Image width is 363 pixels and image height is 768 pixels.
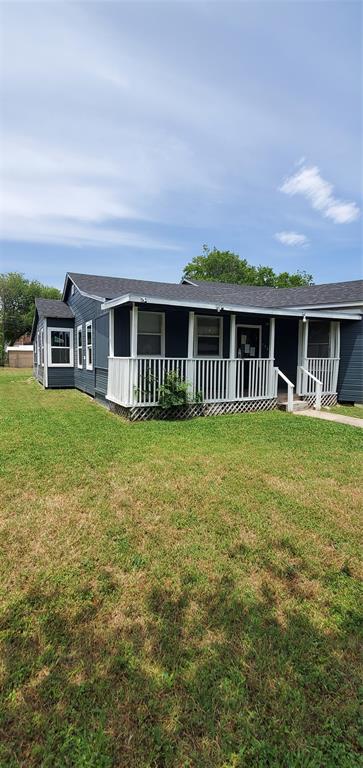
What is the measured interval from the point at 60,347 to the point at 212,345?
681 cm

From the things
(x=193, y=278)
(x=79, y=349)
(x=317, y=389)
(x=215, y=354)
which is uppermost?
(x=193, y=278)

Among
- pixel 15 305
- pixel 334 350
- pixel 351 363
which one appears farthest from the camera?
pixel 15 305

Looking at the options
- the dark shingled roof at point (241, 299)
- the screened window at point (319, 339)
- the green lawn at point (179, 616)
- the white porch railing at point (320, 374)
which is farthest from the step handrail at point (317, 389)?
the green lawn at point (179, 616)

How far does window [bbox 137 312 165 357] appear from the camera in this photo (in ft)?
32.8

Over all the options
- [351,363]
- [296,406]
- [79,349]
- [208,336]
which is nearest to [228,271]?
[79,349]

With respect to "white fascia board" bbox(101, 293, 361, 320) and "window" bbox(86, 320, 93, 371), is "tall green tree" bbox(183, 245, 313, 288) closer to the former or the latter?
"window" bbox(86, 320, 93, 371)

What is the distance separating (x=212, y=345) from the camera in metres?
11.1

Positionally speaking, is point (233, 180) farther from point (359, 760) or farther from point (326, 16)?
point (359, 760)

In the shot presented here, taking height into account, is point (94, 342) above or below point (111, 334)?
below

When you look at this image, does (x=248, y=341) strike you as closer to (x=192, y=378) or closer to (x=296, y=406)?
(x=296, y=406)

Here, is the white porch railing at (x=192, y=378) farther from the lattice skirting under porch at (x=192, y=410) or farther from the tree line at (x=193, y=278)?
the tree line at (x=193, y=278)

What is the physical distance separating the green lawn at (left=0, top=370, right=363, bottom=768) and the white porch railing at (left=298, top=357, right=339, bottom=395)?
244 inches

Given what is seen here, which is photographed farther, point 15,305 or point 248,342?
point 15,305

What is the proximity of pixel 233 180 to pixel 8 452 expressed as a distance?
16.8 metres
